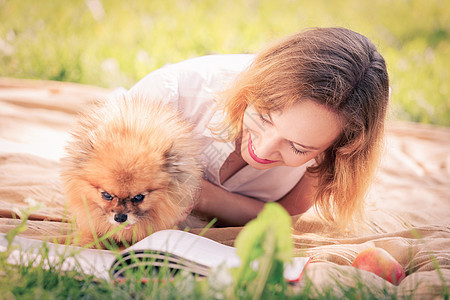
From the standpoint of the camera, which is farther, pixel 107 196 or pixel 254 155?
pixel 254 155

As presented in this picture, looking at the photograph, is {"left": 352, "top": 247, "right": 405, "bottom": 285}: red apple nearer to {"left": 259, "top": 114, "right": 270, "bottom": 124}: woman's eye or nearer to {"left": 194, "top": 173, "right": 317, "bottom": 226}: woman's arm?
{"left": 259, "top": 114, "right": 270, "bottom": 124}: woman's eye

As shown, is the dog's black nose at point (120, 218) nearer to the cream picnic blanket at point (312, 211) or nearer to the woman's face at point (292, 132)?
the cream picnic blanket at point (312, 211)

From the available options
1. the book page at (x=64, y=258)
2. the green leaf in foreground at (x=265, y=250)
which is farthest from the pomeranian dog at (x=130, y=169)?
the green leaf in foreground at (x=265, y=250)

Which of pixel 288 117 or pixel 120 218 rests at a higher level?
pixel 288 117

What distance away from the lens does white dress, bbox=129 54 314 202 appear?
2451 millimetres

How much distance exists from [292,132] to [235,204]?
73 centimetres

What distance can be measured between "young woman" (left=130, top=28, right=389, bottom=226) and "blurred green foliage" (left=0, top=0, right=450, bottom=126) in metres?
1.73

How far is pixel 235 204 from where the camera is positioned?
8.41ft

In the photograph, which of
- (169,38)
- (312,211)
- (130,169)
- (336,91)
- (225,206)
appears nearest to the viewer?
(130,169)

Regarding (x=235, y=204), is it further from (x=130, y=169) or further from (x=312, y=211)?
(x=130, y=169)

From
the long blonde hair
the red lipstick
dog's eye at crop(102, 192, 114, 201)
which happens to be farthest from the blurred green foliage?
dog's eye at crop(102, 192, 114, 201)

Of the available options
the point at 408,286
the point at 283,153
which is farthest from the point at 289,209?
the point at 408,286

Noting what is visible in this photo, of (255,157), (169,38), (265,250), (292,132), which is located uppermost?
(169,38)

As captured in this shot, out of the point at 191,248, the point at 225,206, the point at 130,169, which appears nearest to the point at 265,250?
the point at 191,248
